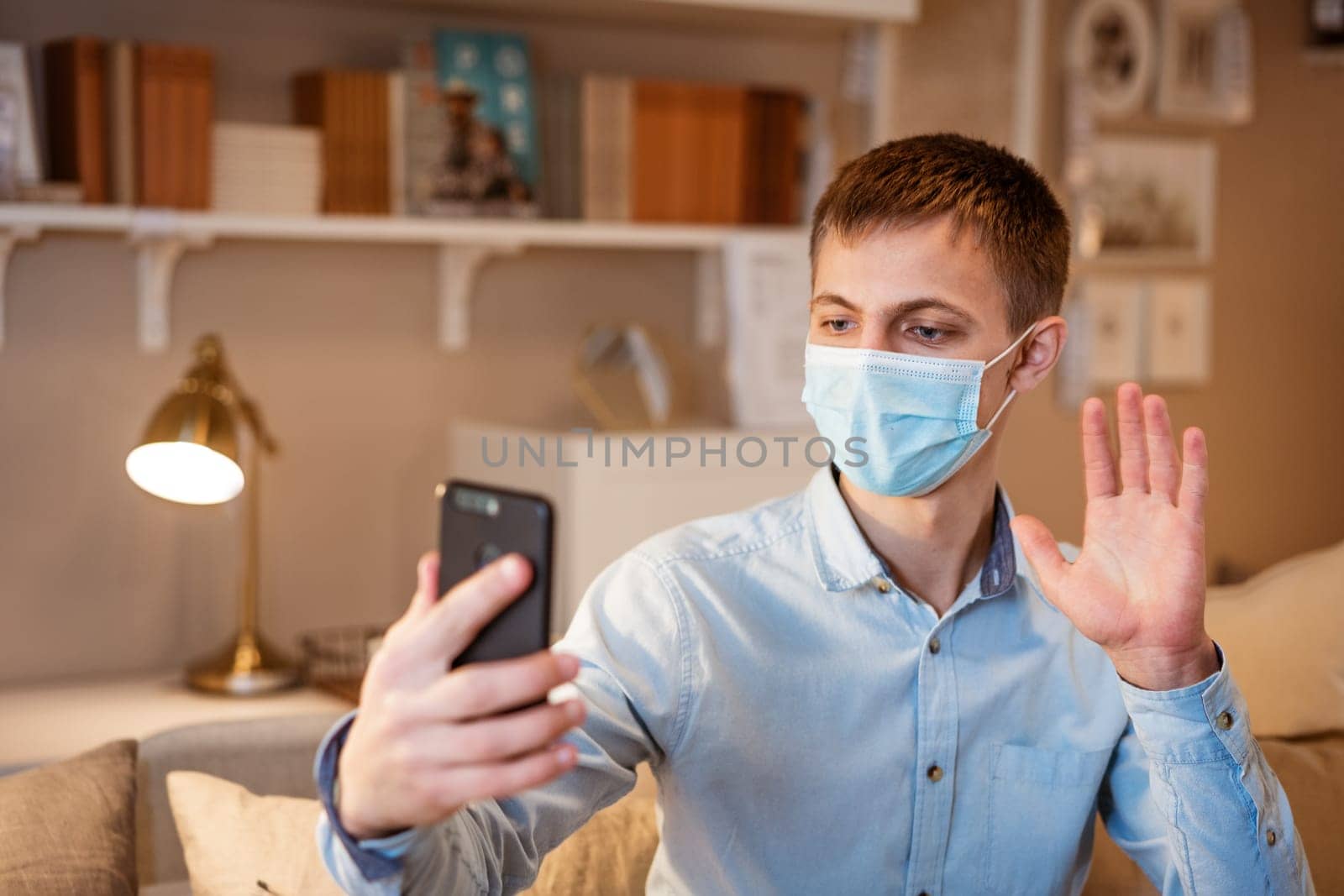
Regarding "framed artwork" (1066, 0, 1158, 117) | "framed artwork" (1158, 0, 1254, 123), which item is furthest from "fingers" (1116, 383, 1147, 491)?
"framed artwork" (1158, 0, 1254, 123)

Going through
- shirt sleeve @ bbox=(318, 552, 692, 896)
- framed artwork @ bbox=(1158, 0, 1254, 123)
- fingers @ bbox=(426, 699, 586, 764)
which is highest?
framed artwork @ bbox=(1158, 0, 1254, 123)

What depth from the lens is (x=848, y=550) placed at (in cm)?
A: 134

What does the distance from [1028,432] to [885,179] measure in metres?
1.89

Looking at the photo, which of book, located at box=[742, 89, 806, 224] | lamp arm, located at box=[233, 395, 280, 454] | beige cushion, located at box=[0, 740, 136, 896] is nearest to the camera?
beige cushion, located at box=[0, 740, 136, 896]

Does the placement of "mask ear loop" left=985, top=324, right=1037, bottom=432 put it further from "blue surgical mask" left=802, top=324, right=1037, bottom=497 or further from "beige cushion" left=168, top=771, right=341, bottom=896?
"beige cushion" left=168, top=771, right=341, bottom=896

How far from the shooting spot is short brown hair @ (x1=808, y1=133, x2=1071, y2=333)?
1375mm

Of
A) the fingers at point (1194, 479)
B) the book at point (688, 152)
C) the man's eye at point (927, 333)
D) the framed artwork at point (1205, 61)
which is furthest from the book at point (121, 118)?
the framed artwork at point (1205, 61)

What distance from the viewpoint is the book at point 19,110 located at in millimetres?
2055

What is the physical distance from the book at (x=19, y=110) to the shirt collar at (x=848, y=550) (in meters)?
1.28

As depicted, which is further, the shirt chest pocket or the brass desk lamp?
the brass desk lamp

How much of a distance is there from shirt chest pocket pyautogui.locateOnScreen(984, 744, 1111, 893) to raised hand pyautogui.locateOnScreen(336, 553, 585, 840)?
0.67m

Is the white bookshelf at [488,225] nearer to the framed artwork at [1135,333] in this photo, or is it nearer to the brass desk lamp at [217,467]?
the brass desk lamp at [217,467]

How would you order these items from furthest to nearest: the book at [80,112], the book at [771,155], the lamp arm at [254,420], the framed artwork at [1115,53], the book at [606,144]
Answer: the framed artwork at [1115,53] → the book at [771,155] → the book at [606,144] → the lamp arm at [254,420] → the book at [80,112]

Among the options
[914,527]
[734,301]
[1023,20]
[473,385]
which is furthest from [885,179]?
[1023,20]
